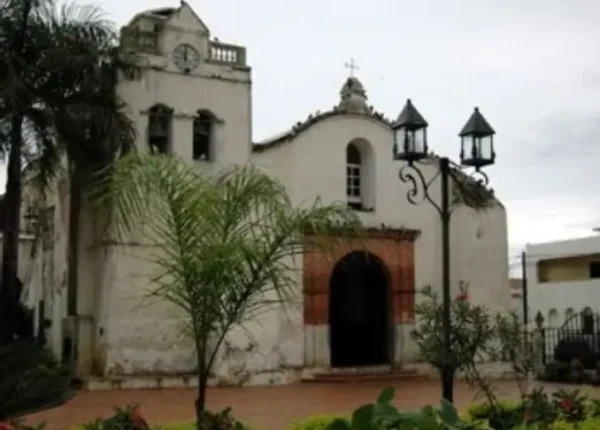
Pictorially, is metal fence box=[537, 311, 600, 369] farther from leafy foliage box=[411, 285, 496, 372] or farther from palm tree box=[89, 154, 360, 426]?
palm tree box=[89, 154, 360, 426]

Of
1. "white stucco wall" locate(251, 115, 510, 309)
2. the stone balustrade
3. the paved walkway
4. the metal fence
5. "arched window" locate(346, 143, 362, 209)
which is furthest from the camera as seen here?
the metal fence

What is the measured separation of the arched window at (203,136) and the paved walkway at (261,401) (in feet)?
16.7

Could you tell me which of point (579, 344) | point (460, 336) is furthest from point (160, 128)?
point (579, 344)

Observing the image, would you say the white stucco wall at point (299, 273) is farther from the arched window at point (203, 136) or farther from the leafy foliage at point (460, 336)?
the leafy foliage at point (460, 336)

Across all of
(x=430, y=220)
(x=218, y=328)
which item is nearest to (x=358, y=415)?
(x=218, y=328)

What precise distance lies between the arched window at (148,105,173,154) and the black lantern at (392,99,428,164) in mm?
9037

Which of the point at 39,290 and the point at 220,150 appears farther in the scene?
the point at 39,290

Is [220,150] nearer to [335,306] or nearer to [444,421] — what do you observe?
[335,306]

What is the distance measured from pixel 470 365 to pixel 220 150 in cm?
1108

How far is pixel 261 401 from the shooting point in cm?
1526

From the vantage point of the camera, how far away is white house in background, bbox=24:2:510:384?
18.1 meters

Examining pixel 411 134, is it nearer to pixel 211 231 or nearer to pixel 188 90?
pixel 211 231

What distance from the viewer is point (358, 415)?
13.6ft

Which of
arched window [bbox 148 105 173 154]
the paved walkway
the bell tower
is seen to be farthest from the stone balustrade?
the paved walkway
